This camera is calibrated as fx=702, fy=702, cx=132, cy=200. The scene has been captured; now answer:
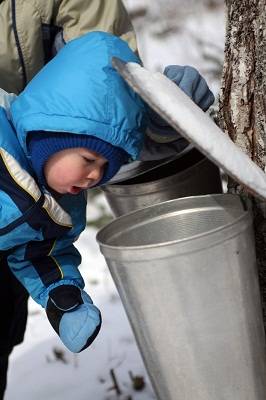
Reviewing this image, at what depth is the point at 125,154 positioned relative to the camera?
1935mm

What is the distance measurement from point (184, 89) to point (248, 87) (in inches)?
7.0

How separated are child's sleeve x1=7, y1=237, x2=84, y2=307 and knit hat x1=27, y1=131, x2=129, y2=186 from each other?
0.82 ft

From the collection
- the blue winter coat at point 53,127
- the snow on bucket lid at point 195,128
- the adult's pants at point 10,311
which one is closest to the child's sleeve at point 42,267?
the blue winter coat at point 53,127

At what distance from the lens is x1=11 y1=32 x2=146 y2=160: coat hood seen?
69.6 inches

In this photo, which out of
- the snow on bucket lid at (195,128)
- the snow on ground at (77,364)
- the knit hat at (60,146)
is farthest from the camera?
the snow on ground at (77,364)

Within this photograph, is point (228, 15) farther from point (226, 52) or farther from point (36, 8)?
point (36, 8)

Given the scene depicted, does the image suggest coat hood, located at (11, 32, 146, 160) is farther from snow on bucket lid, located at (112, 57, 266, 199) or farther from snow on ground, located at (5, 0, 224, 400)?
snow on ground, located at (5, 0, 224, 400)

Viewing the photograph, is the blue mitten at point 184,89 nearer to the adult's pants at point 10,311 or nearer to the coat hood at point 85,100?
the coat hood at point 85,100

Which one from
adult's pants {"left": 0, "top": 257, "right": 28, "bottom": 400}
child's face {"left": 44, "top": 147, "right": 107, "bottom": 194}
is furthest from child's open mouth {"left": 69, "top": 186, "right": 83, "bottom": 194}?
adult's pants {"left": 0, "top": 257, "right": 28, "bottom": 400}

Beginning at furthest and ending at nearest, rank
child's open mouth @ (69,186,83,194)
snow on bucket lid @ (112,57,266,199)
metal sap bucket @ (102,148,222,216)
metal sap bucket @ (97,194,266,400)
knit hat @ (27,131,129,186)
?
metal sap bucket @ (102,148,222,216)
child's open mouth @ (69,186,83,194)
knit hat @ (27,131,129,186)
metal sap bucket @ (97,194,266,400)
snow on bucket lid @ (112,57,266,199)

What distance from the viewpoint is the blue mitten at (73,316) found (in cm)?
188

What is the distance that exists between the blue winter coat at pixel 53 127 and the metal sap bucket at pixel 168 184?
31 centimetres

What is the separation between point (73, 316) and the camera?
6.24ft

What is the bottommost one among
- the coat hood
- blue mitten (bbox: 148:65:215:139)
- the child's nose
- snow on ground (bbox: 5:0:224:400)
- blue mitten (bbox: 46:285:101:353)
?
snow on ground (bbox: 5:0:224:400)
